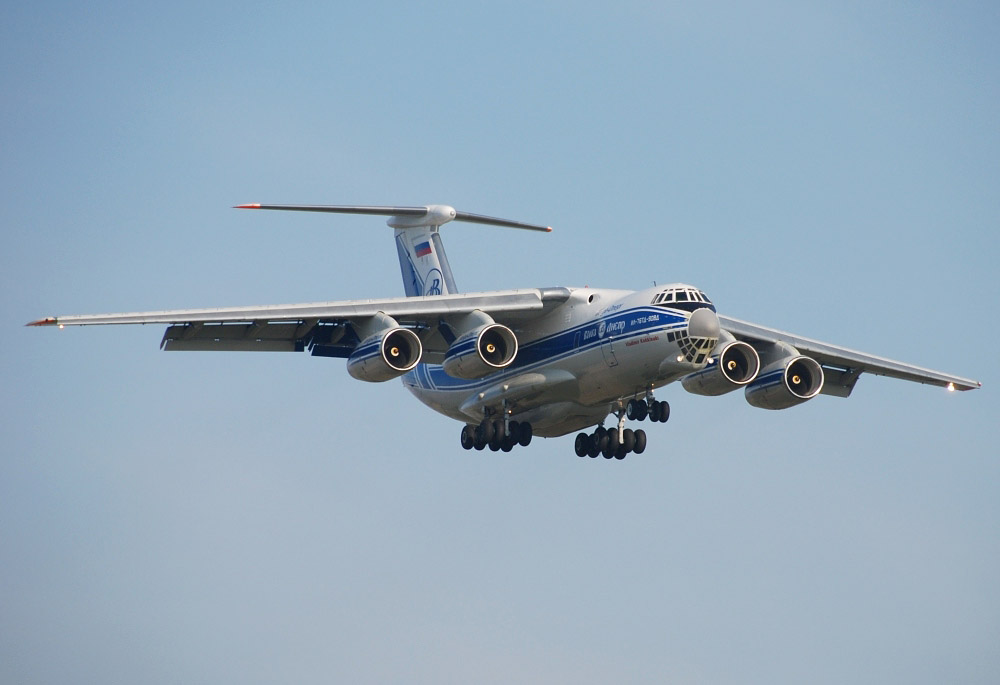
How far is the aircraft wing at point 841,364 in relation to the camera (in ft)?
76.7

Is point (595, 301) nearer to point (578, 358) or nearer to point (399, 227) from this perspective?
point (578, 358)

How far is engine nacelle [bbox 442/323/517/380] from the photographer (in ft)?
69.5

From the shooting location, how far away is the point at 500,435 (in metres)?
22.8

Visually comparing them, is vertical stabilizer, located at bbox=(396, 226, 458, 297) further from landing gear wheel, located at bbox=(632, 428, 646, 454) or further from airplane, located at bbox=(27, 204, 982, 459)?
landing gear wheel, located at bbox=(632, 428, 646, 454)

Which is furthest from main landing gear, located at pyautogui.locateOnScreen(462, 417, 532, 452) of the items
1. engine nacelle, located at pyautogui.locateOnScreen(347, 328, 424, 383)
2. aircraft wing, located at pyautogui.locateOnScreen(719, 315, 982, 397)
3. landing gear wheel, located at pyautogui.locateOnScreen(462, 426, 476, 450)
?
aircraft wing, located at pyautogui.locateOnScreen(719, 315, 982, 397)

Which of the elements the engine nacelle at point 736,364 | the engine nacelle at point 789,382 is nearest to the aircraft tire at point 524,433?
the engine nacelle at point 736,364

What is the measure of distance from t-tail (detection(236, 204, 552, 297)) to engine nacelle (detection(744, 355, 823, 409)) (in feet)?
15.8

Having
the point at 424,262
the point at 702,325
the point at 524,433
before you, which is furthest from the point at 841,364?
the point at 424,262

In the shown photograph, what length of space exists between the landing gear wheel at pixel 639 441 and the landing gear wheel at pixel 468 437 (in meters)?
2.33

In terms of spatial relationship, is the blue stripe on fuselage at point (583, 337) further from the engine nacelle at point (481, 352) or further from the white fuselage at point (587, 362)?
the engine nacelle at point (481, 352)

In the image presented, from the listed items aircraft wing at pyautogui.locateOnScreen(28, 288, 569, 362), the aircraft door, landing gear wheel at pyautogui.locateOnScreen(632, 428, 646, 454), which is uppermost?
aircraft wing at pyautogui.locateOnScreen(28, 288, 569, 362)

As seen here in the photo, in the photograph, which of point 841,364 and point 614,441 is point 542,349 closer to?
point 614,441

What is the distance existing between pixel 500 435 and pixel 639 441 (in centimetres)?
204

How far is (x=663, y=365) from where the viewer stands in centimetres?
2097
